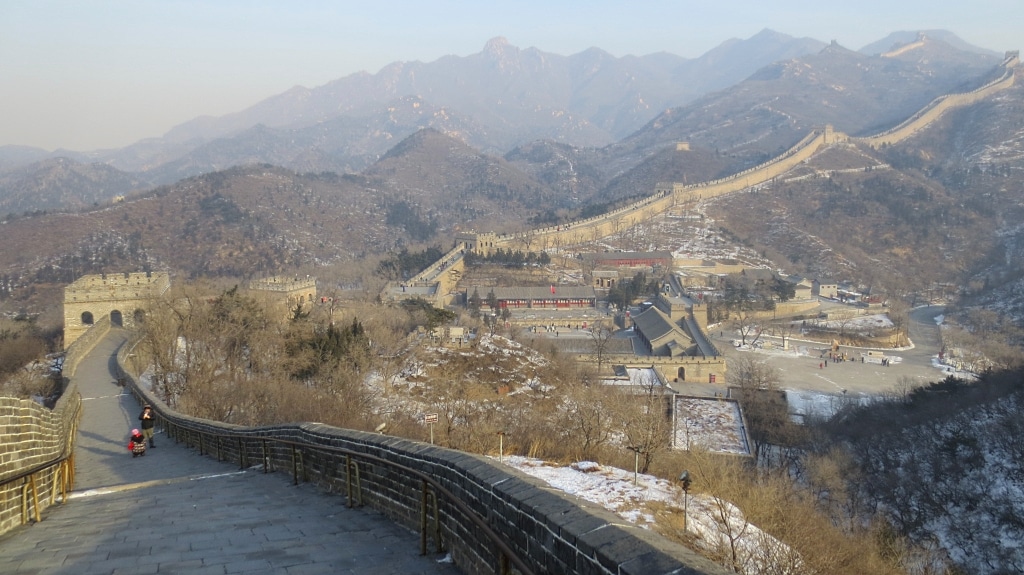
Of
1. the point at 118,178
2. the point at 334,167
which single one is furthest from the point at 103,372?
the point at 334,167

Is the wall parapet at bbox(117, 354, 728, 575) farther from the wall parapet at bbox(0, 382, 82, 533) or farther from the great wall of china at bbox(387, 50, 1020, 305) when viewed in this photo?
the great wall of china at bbox(387, 50, 1020, 305)

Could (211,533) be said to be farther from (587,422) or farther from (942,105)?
(942,105)

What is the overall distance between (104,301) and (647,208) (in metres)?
58.1

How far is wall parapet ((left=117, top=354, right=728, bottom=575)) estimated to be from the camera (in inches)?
106

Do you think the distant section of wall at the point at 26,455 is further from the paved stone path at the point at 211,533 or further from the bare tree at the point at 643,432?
the bare tree at the point at 643,432

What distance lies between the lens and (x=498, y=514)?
3.66 meters

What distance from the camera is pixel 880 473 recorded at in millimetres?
17734

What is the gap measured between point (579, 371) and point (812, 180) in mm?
67240

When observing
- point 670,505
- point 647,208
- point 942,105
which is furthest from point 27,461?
point 942,105

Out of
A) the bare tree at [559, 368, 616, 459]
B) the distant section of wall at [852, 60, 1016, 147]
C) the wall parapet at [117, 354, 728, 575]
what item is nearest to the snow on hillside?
the bare tree at [559, 368, 616, 459]

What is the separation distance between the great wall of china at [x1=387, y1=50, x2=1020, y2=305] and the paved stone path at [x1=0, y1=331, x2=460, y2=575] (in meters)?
33.4

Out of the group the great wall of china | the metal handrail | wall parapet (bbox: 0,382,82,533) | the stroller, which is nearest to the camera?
the metal handrail

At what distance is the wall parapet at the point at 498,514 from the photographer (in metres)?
2.68

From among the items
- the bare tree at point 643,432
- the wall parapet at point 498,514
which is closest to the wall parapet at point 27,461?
the wall parapet at point 498,514
